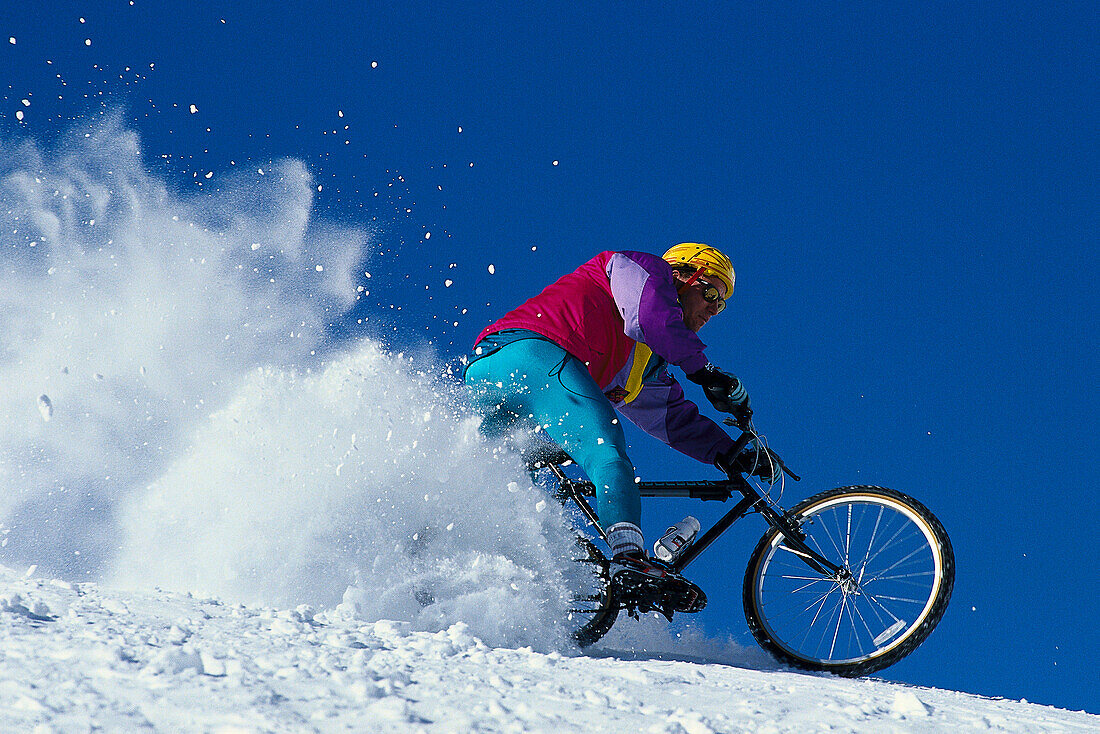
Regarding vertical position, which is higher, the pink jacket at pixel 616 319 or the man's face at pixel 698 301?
the man's face at pixel 698 301

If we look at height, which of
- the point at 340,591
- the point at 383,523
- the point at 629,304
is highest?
the point at 629,304

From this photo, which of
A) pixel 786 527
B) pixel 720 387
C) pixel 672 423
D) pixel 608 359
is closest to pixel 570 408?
pixel 608 359

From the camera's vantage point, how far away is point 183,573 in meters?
3.35

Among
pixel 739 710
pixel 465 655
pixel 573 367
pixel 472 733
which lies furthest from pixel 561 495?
pixel 472 733

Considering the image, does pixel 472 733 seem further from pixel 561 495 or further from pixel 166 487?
pixel 166 487

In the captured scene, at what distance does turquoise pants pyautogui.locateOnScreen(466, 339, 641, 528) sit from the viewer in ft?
9.89

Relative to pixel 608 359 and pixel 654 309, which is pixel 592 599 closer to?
pixel 608 359

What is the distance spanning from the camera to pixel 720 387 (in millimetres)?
3611

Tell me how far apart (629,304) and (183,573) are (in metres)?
2.35

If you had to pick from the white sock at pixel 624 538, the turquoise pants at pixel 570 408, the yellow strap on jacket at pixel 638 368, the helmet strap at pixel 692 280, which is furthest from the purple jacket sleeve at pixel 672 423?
the white sock at pixel 624 538

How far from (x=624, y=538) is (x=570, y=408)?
1.92ft

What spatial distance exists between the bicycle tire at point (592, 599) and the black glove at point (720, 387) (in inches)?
36.5

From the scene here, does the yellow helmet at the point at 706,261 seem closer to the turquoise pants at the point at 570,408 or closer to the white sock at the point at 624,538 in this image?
the turquoise pants at the point at 570,408

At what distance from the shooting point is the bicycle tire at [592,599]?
11.3ft
